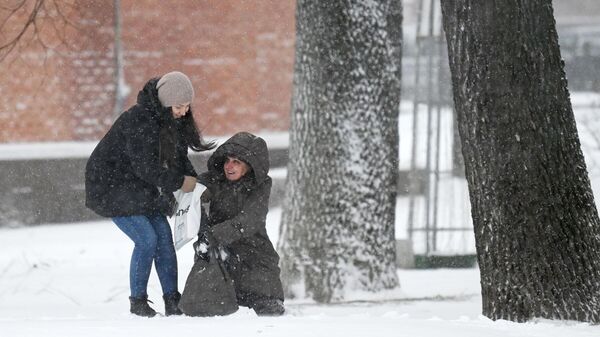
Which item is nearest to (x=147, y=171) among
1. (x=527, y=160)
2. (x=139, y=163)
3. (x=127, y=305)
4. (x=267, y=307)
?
(x=139, y=163)

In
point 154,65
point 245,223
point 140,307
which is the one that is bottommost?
point 140,307

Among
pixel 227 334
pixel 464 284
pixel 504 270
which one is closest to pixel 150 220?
pixel 227 334

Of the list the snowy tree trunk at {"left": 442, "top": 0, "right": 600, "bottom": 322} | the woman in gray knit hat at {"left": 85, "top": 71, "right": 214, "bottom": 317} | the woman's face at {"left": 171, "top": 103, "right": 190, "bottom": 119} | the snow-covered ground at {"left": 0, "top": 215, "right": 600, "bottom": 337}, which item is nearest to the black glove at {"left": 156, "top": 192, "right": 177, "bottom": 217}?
the woman in gray knit hat at {"left": 85, "top": 71, "right": 214, "bottom": 317}

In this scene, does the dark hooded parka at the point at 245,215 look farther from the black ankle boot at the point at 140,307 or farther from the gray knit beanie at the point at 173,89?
the black ankle boot at the point at 140,307

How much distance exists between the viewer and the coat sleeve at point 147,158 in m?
6.45

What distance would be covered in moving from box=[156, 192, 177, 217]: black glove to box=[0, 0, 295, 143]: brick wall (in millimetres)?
5385

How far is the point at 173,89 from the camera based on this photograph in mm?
6461

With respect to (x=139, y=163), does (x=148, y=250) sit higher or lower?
lower

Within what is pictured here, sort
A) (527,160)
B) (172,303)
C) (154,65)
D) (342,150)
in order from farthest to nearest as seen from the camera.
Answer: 1. (154,65)
2. (342,150)
3. (172,303)
4. (527,160)

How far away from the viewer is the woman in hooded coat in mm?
6484

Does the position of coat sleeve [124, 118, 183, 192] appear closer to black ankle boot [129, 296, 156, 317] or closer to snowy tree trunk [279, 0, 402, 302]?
black ankle boot [129, 296, 156, 317]

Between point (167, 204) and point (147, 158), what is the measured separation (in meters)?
0.36

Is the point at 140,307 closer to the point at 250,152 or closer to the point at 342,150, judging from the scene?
the point at 250,152

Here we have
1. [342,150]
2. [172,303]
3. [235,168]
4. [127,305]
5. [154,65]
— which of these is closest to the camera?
[235,168]
